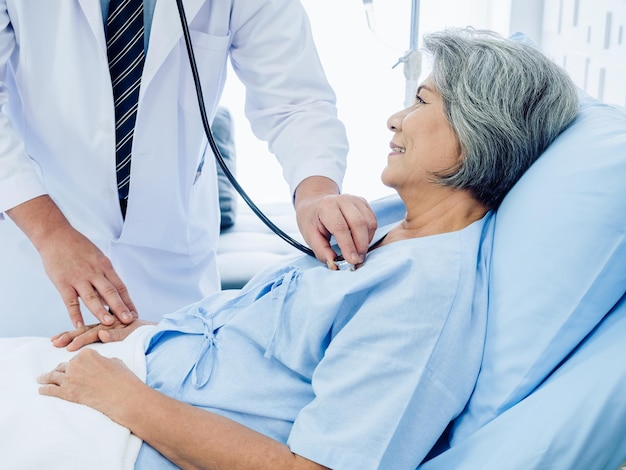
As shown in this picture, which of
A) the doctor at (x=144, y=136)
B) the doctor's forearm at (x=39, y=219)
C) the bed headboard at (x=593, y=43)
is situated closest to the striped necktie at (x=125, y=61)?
the doctor at (x=144, y=136)

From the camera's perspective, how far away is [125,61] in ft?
5.07

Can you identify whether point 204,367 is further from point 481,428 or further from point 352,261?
point 481,428

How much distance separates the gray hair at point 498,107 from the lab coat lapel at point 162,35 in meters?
0.54

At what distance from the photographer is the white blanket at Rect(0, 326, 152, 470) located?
1100mm

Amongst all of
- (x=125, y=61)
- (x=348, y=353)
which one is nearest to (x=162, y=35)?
(x=125, y=61)

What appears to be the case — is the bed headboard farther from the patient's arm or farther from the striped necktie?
the patient's arm

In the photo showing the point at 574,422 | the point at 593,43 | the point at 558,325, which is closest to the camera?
the point at 574,422

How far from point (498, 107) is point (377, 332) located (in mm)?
454

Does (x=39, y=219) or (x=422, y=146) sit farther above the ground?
(x=422, y=146)

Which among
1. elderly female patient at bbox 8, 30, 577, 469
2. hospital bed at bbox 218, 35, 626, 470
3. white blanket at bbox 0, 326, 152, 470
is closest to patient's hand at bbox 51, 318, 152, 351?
elderly female patient at bbox 8, 30, 577, 469

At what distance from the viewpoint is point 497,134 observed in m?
1.29

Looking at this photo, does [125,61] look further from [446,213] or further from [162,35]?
[446,213]

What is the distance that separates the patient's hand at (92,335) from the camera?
4.65 ft

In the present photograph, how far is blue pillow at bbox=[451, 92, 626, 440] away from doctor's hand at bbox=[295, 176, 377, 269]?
226 mm
